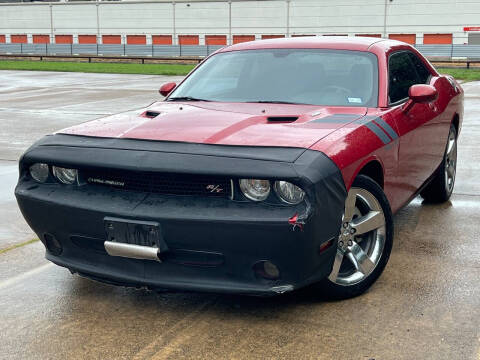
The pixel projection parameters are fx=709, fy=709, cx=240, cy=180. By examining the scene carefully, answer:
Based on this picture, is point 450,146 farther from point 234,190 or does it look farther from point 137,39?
point 137,39

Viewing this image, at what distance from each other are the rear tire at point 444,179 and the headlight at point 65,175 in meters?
3.33

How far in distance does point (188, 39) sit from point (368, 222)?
51.4m

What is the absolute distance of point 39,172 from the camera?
4.03 metres

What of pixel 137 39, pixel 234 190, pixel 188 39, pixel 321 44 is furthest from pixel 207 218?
pixel 137 39

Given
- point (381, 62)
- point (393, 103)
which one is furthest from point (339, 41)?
point (393, 103)

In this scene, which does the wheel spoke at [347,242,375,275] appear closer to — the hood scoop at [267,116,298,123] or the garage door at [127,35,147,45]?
the hood scoop at [267,116,298,123]

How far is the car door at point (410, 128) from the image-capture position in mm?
4742

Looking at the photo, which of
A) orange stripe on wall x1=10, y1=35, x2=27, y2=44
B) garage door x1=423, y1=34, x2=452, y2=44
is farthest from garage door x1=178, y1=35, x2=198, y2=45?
garage door x1=423, y1=34, x2=452, y2=44

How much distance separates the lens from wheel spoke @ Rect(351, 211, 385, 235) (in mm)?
3982

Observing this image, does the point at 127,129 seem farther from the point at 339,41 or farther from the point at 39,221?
the point at 339,41

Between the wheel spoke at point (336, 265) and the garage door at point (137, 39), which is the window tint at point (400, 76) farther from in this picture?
the garage door at point (137, 39)

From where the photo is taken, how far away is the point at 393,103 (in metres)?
4.80

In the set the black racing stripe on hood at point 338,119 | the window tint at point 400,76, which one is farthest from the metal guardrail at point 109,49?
the black racing stripe on hood at point 338,119

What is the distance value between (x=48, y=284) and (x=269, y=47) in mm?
2351
